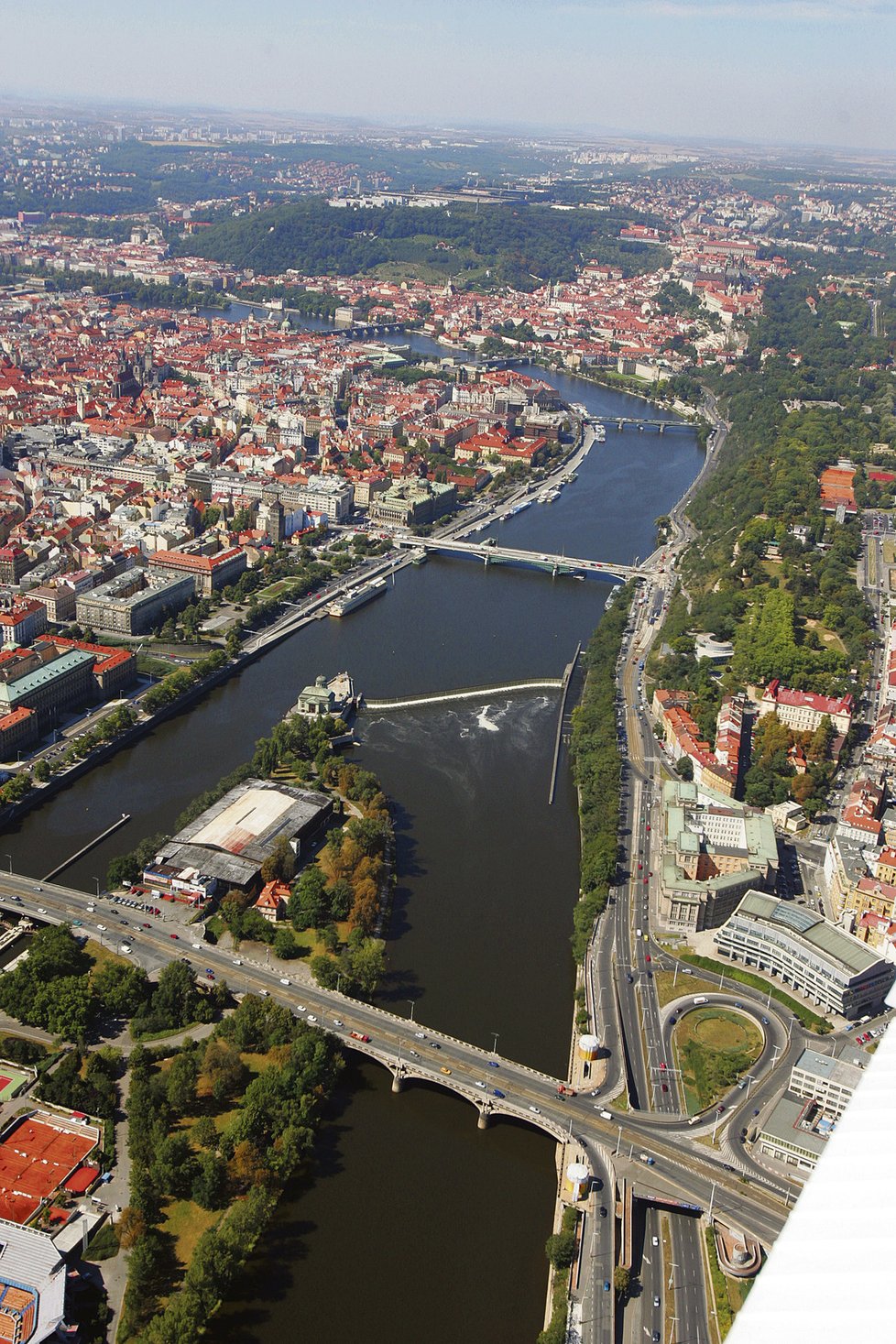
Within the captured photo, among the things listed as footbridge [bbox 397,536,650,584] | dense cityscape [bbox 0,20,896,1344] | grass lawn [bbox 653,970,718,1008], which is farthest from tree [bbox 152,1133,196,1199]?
footbridge [bbox 397,536,650,584]

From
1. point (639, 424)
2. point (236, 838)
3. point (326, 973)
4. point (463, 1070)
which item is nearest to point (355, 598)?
point (236, 838)

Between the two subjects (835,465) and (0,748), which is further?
(835,465)

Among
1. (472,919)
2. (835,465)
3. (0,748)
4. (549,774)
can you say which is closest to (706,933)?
(472,919)

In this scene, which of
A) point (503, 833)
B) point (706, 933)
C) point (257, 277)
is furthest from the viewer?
point (257, 277)

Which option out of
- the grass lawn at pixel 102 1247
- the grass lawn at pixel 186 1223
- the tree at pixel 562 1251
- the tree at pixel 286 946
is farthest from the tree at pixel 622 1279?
the tree at pixel 286 946

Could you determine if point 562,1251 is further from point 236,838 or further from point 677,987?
point 236,838

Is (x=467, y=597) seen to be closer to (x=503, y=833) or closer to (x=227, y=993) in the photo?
(x=503, y=833)

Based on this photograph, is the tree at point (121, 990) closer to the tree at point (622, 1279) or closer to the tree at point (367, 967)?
the tree at point (367, 967)

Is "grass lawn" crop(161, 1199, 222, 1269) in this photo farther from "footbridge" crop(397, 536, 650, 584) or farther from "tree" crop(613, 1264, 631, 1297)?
"footbridge" crop(397, 536, 650, 584)
